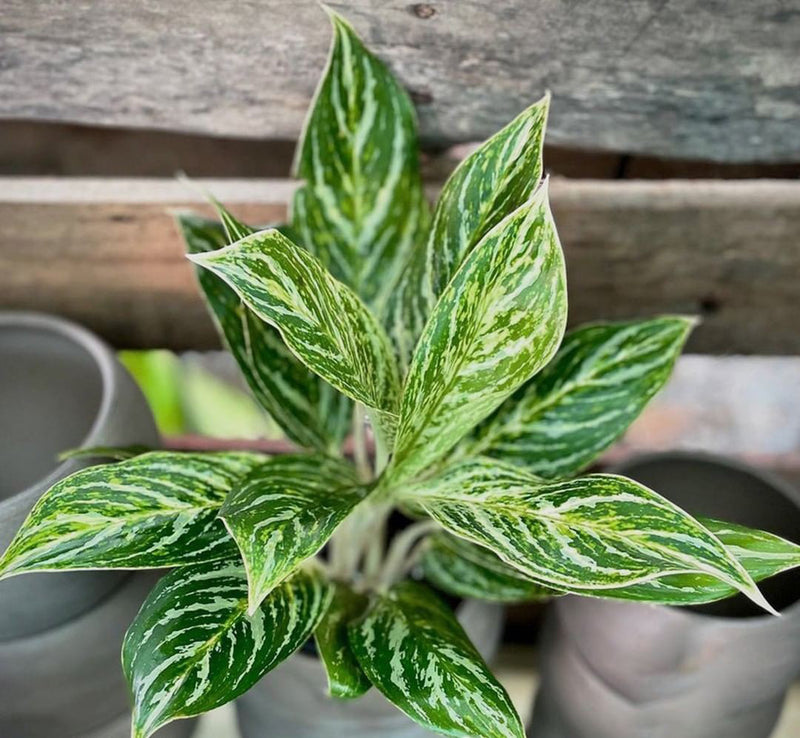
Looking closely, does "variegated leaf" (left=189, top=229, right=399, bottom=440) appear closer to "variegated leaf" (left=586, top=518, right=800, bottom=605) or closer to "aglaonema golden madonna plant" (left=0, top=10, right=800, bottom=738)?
"aglaonema golden madonna plant" (left=0, top=10, right=800, bottom=738)

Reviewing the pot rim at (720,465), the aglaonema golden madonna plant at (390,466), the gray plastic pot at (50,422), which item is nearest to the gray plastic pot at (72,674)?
the gray plastic pot at (50,422)

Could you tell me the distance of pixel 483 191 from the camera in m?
0.45

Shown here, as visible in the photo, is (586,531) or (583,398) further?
(583,398)

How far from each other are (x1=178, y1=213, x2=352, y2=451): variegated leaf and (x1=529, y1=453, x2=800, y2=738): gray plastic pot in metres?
0.21

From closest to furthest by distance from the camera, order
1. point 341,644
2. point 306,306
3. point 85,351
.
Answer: point 306,306 → point 341,644 → point 85,351

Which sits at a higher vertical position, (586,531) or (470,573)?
(586,531)

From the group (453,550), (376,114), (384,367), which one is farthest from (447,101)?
(453,550)

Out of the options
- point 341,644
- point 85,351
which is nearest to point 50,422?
point 85,351

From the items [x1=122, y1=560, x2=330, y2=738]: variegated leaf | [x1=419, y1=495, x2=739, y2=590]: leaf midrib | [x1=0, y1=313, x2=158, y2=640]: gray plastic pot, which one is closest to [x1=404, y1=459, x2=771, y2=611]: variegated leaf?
[x1=419, y1=495, x2=739, y2=590]: leaf midrib

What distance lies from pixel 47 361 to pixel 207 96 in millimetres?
220

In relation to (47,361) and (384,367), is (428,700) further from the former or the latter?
(47,361)

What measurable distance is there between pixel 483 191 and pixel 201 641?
0.27 m

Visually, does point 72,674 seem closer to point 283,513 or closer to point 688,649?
point 283,513

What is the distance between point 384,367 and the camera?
474 millimetres
